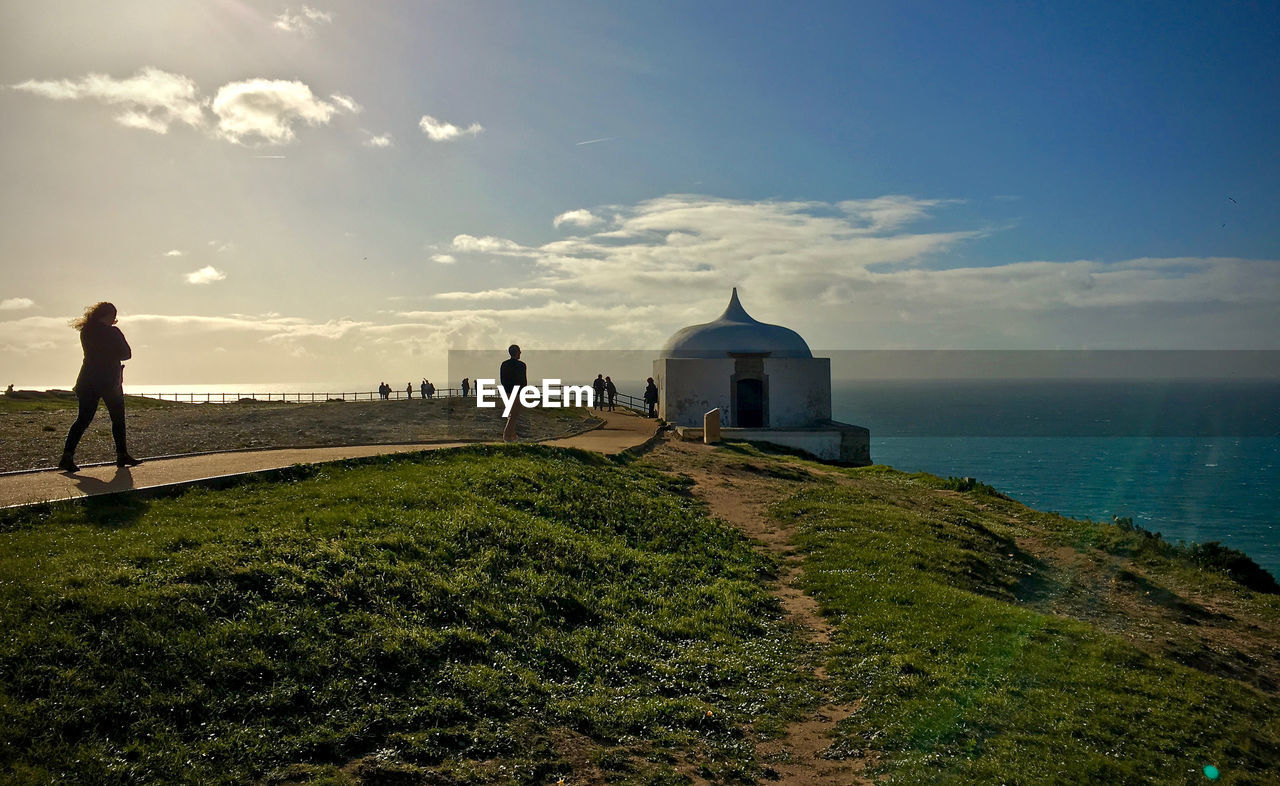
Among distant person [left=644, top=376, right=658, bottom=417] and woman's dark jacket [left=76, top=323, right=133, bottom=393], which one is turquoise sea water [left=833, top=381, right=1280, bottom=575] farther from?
woman's dark jacket [left=76, top=323, right=133, bottom=393]

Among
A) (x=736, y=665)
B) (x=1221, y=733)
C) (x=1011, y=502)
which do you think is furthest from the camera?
(x=1011, y=502)

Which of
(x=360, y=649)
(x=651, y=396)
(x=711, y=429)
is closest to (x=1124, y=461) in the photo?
(x=651, y=396)

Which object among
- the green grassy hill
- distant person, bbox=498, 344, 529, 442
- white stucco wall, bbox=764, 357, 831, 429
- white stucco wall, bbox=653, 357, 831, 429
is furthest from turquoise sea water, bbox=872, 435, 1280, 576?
distant person, bbox=498, 344, 529, 442

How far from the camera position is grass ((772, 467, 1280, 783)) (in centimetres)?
698

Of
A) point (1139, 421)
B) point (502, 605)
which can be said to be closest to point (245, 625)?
point (502, 605)

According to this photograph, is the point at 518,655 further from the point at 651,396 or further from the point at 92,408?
the point at 651,396

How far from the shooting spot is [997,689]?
27.2ft

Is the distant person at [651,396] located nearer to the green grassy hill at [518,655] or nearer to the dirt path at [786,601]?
the dirt path at [786,601]

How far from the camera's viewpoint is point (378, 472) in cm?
1295

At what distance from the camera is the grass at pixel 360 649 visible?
18.8ft

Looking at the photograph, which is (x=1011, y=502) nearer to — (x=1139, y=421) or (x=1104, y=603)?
(x=1104, y=603)

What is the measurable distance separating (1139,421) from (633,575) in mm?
172395

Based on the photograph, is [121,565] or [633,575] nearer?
[121,565]

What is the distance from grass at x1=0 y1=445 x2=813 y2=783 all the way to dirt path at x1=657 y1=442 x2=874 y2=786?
0.30 metres
